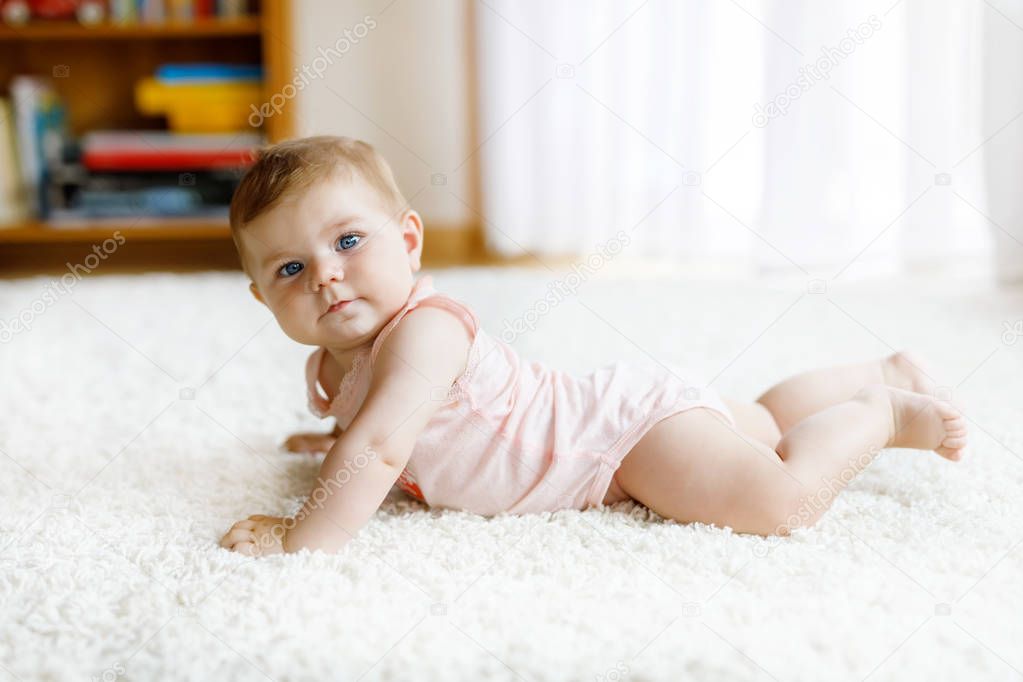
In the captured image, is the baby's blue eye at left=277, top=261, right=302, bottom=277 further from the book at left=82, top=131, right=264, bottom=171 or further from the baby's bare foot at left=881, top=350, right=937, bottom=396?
the book at left=82, top=131, right=264, bottom=171

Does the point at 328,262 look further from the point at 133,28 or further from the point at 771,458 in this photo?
the point at 133,28

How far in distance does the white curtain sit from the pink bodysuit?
1412mm

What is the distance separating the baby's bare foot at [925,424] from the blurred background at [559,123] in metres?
1.19

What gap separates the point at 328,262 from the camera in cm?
83

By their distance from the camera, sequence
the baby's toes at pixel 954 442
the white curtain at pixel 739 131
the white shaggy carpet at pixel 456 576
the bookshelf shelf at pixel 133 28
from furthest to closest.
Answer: the bookshelf shelf at pixel 133 28 < the white curtain at pixel 739 131 < the baby's toes at pixel 954 442 < the white shaggy carpet at pixel 456 576

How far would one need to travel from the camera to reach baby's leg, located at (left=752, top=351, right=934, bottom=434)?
39.4 inches

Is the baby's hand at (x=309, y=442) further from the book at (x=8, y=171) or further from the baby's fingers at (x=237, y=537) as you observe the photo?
the book at (x=8, y=171)

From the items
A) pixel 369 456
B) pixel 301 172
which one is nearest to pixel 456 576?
pixel 369 456

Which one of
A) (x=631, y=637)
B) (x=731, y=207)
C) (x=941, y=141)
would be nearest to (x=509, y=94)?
(x=731, y=207)

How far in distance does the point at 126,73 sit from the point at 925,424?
8.03 feet

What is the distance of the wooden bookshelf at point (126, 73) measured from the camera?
2.46 metres

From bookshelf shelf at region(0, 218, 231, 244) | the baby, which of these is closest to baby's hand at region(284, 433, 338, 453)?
the baby

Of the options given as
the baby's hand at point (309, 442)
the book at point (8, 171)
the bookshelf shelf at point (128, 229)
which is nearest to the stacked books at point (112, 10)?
the book at point (8, 171)

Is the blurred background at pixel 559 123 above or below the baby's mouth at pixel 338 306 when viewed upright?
below
